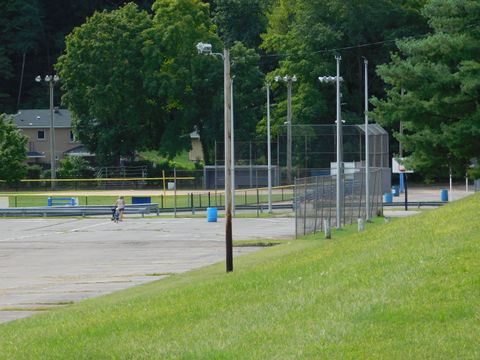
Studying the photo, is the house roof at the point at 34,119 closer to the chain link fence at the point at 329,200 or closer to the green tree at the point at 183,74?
the green tree at the point at 183,74

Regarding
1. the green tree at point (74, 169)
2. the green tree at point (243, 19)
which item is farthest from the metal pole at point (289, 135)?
the green tree at point (243, 19)

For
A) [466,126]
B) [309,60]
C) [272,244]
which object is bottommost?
[272,244]

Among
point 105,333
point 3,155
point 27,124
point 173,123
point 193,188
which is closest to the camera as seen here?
point 105,333

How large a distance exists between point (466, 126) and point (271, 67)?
267ft

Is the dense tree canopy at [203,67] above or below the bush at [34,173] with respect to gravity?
above

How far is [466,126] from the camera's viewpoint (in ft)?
95.3

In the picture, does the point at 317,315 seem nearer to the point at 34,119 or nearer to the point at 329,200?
the point at 329,200

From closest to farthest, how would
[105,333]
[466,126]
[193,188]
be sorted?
[105,333]
[466,126]
[193,188]

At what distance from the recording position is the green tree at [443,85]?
1136 inches

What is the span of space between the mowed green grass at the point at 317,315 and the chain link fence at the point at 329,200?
2447cm

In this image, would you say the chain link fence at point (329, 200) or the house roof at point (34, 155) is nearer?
the chain link fence at point (329, 200)

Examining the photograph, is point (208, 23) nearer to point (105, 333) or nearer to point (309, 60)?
point (309, 60)

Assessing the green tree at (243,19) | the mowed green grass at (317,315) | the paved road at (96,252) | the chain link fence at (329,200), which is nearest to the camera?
the mowed green grass at (317,315)

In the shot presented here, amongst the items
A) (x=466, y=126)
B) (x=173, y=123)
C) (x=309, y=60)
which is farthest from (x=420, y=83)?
(x=173, y=123)
